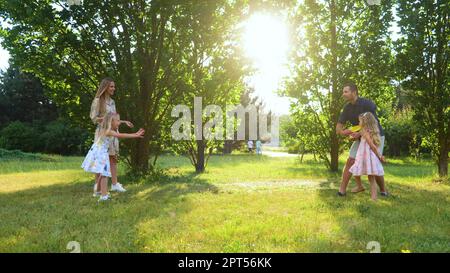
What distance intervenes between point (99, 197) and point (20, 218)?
1.82 meters

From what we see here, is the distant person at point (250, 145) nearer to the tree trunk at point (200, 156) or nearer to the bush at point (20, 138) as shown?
the bush at point (20, 138)

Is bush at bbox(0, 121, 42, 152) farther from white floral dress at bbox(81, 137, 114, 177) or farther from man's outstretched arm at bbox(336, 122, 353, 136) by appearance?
man's outstretched arm at bbox(336, 122, 353, 136)

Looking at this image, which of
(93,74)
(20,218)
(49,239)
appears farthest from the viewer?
(93,74)

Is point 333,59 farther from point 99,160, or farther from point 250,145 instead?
point 250,145

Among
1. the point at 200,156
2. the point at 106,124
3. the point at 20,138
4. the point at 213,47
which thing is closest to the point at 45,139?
the point at 20,138

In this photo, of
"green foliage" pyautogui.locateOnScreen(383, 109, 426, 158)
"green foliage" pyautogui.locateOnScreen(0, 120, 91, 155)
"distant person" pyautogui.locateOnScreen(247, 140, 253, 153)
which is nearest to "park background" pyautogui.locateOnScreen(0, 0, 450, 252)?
"green foliage" pyautogui.locateOnScreen(383, 109, 426, 158)

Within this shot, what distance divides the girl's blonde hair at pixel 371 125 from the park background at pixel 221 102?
1135 millimetres

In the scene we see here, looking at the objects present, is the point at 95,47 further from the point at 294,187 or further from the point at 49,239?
the point at 49,239

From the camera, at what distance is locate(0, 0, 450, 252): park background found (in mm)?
4645

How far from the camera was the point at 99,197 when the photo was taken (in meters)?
7.39

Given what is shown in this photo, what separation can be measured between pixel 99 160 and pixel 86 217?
1.67 meters

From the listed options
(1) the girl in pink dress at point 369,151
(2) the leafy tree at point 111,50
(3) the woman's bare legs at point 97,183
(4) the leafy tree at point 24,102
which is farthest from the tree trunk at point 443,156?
(4) the leafy tree at point 24,102

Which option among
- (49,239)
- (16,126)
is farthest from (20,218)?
(16,126)

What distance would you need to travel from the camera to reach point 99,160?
703 centimetres
